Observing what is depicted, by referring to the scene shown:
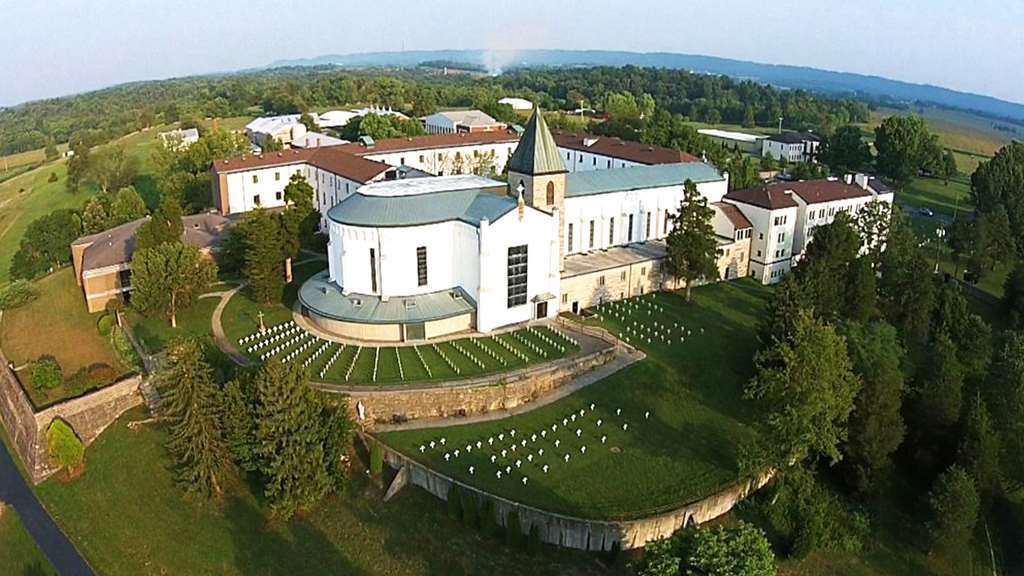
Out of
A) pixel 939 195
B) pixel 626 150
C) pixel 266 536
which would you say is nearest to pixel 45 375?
pixel 266 536

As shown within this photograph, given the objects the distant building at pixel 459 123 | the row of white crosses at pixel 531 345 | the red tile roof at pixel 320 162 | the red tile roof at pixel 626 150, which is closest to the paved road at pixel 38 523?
the row of white crosses at pixel 531 345

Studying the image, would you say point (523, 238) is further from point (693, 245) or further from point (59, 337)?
point (59, 337)

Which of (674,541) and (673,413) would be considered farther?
(673,413)

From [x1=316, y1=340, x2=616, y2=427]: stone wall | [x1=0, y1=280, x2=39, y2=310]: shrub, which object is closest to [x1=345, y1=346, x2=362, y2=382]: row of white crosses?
[x1=316, y1=340, x2=616, y2=427]: stone wall

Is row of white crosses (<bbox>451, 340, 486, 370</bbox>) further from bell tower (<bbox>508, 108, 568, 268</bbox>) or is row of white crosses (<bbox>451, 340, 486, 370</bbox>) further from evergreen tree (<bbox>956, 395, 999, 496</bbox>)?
evergreen tree (<bbox>956, 395, 999, 496</bbox>)

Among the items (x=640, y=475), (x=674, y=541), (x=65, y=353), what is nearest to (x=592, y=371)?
(x=640, y=475)

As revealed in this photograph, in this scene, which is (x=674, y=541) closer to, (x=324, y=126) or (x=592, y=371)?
(x=592, y=371)
